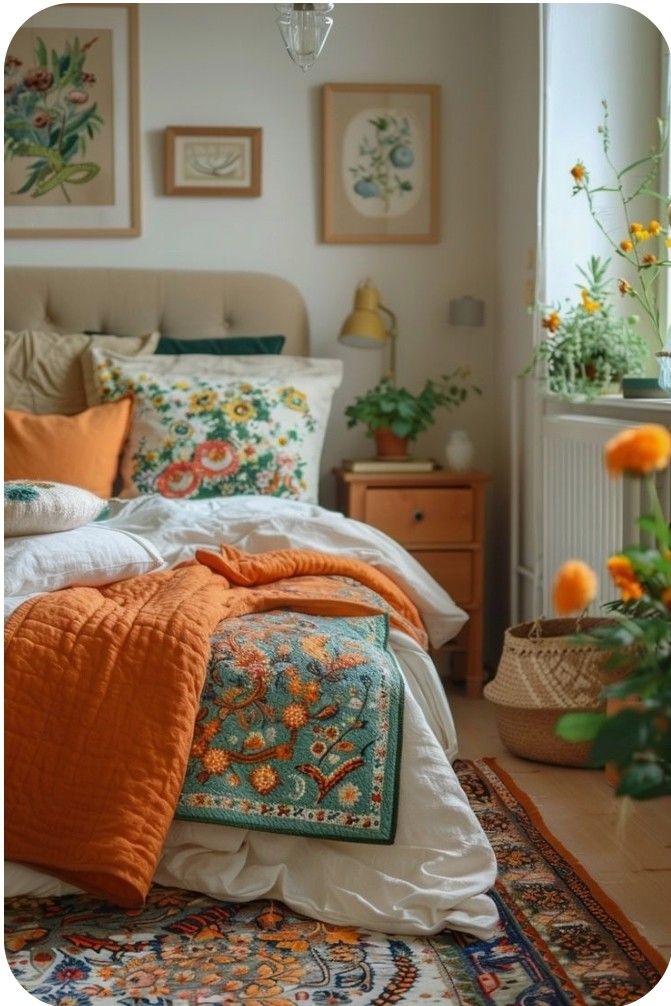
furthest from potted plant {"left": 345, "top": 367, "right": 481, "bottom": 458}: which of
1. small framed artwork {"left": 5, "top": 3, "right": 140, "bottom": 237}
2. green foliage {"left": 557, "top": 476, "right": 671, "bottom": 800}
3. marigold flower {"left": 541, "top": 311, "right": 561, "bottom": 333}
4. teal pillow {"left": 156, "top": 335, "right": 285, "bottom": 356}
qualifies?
green foliage {"left": 557, "top": 476, "right": 671, "bottom": 800}

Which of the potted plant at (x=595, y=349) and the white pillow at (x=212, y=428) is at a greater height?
the potted plant at (x=595, y=349)

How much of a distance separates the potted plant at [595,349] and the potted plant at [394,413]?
0.60 metres

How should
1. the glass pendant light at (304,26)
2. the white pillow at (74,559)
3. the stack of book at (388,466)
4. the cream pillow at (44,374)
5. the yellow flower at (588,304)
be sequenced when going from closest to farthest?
1. the white pillow at (74,559)
2. the glass pendant light at (304,26)
3. the yellow flower at (588,304)
4. the cream pillow at (44,374)
5. the stack of book at (388,466)

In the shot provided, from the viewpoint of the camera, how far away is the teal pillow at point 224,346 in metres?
4.03

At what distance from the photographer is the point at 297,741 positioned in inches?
87.5

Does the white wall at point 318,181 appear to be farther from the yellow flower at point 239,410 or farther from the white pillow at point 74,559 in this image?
the white pillow at point 74,559

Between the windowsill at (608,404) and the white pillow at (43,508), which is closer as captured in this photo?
the white pillow at (43,508)

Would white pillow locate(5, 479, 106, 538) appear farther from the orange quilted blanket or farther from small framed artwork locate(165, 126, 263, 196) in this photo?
small framed artwork locate(165, 126, 263, 196)

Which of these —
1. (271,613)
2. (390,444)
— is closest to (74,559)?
(271,613)

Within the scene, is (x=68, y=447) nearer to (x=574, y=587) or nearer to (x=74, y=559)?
(x=74, y=559)

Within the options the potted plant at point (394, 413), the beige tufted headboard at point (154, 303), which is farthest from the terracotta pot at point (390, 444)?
the beige tufted headboard at point (154, 303)

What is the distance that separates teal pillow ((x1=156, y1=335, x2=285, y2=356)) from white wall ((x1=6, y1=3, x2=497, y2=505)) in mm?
303

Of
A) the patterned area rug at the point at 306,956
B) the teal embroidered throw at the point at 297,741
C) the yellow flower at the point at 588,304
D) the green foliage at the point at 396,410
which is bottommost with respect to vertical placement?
the patterned area rug at the point at 306,956

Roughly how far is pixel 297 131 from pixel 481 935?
3008 millimetres
